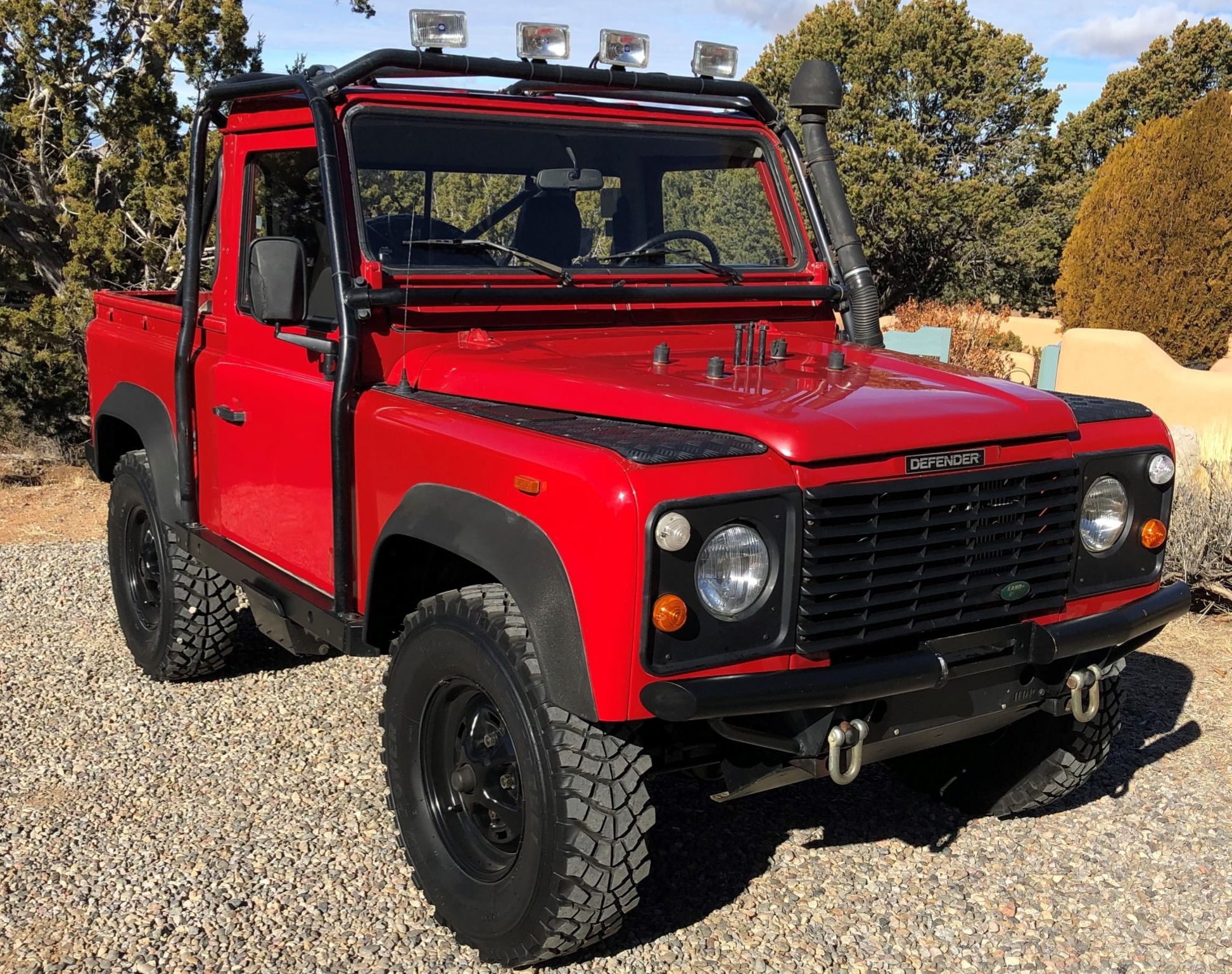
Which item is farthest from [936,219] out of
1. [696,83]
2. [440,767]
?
[440,767]

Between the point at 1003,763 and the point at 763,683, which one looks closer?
the point at 763,683

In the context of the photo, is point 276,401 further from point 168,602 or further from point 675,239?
point 675,239

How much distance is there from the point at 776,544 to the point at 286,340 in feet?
6.06

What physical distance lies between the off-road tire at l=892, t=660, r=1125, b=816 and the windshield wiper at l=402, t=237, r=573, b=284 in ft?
6.52

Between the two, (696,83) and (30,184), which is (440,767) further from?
(30,184)

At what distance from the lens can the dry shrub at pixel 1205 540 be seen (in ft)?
20.1

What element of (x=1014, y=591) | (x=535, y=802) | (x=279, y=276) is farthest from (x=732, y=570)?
(x=279, y=276)

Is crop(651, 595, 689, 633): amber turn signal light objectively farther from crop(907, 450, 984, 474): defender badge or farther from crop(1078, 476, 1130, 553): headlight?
crop(1078, 476, 1130, 553): headlight

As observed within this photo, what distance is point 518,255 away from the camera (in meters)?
3.65

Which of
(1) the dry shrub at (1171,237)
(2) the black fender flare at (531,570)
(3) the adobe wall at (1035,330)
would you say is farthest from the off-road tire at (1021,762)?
(3) the adobe wall at (1035,330)

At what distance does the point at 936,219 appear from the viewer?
2191cm

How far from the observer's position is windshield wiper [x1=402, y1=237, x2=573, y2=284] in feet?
12.0

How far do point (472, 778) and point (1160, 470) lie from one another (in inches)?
78.8

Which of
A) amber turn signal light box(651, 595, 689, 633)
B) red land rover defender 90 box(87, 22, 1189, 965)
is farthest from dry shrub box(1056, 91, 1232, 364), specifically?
amber turn signal light box(651, 595, 689, 633)
